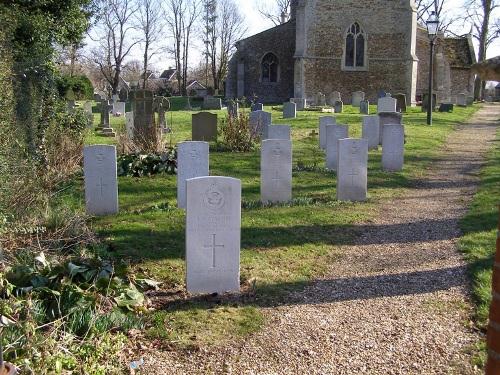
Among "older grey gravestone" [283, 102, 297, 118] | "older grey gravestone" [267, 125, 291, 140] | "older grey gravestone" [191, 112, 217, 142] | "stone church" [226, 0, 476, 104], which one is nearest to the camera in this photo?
"older grey gravestone" [267, 125, 291, 140]

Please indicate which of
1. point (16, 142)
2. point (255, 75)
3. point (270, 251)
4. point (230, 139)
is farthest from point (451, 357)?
point (255, 75)

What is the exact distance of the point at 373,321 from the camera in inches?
191

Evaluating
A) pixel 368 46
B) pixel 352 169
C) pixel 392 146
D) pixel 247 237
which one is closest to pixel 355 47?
pixel 368 46

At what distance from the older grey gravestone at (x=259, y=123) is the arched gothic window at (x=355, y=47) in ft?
75.7

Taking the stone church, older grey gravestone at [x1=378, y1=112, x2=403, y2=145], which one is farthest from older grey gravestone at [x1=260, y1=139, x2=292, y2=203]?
the stone church

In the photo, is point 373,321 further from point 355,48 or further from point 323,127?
point 355,48

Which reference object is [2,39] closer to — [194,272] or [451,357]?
[194,272]

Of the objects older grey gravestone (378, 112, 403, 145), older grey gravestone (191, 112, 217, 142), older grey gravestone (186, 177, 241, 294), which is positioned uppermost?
older grey gravestone (378, 112, 403, 145)

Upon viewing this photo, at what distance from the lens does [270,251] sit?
270 inches

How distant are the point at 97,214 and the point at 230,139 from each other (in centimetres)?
700

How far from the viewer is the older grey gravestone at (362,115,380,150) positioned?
1542 cm

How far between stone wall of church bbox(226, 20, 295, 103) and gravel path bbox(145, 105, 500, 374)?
3442cm

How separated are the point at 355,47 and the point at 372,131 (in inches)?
954

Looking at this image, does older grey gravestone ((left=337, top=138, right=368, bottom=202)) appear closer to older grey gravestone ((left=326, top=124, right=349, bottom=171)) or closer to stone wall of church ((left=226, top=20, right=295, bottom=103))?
older grey gravestone ((left=326, top=124, right=349, bottom=171))
